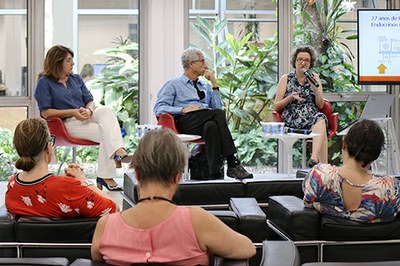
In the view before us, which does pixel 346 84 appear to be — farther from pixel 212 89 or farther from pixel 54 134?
pixel 54 134

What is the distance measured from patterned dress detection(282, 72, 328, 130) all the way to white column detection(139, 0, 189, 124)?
1448mm

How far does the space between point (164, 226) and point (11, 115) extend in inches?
250

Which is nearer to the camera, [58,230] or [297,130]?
[58,230]

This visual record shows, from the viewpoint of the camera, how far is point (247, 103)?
896cm

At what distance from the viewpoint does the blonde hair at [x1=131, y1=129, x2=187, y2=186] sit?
2.39m

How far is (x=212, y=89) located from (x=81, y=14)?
2.24 meters

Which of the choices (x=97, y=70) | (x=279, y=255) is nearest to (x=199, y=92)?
(x=97, y=70)

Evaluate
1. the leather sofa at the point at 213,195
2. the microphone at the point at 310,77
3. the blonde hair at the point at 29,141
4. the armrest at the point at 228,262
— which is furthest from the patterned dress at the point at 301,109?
the armrest at the point at 228,262

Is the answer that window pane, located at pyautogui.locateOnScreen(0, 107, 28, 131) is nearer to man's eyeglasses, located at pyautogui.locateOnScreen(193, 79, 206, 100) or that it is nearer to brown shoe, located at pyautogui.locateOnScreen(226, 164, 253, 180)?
man's eyeglasses, located at pyautogui.locateOnScreen(193, 79, 206, 100)

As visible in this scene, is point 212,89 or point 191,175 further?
point 212,89

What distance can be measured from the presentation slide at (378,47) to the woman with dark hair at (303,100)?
44.5 inches

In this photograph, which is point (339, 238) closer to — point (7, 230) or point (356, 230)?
point (356, 230)

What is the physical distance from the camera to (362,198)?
3438 millimetres

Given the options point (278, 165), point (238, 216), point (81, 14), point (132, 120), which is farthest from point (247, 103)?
point (238, 216)
